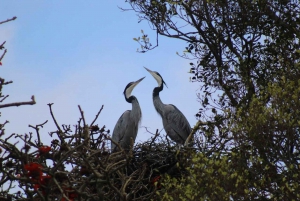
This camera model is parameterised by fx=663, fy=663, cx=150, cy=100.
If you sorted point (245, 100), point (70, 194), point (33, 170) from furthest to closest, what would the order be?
1. point (245, 100)
2. point (70, 194)
3. point (33, 170)

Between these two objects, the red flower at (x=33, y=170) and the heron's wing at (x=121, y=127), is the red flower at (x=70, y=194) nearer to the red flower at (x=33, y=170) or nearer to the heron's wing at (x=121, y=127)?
the red flower at (x=33, y=170)

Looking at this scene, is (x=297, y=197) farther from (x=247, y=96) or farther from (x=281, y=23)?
(x=281, y=23)

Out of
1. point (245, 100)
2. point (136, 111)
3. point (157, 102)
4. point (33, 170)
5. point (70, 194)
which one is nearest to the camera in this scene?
point (33, 170)

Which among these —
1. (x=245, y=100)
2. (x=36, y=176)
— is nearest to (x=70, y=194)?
(x=36, y=176)

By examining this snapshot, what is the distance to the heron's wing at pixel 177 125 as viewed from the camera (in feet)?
43.4

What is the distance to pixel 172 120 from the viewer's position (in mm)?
13531

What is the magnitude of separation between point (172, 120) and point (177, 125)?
0.58 ft

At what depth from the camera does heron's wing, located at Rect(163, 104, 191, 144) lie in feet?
43.4

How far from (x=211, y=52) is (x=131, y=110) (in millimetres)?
3089

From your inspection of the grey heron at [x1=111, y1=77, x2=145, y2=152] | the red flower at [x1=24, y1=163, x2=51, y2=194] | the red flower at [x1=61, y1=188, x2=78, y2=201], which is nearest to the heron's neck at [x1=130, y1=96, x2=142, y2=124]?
the grey heron at [x1=111, y1=77, x2=145, y2=152]

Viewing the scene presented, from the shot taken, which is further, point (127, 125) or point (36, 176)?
point (127, 125)

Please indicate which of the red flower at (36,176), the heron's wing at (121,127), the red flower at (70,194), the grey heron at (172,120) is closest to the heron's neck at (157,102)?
the grey heron at (172,120)

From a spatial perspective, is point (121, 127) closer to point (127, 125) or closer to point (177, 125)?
point (127, 125)

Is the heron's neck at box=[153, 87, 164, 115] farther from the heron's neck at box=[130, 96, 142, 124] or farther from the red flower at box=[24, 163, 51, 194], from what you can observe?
the red flower at box=[24, 163, 51, 194]
